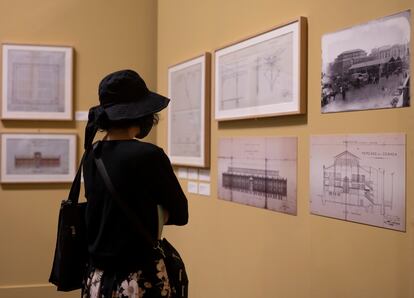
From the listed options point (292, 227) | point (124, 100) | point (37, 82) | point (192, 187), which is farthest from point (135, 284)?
point (37, 82)

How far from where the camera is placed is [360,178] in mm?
2404

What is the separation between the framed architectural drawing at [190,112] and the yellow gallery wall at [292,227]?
106 millimetres

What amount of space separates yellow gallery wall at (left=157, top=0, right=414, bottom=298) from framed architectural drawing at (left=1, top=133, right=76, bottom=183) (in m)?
1.38

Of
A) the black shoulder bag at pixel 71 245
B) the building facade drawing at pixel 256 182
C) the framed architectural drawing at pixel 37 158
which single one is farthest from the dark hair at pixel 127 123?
the framed architectural drawing at pixel 37 158

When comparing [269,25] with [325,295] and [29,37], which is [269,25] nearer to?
[325,295]

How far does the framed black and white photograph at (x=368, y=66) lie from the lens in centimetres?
218

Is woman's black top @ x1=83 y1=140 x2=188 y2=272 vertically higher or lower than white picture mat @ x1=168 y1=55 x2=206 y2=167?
lower

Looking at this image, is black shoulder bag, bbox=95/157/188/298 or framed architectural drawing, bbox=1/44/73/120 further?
framed architectural drawing, bbox=1/44/73/120

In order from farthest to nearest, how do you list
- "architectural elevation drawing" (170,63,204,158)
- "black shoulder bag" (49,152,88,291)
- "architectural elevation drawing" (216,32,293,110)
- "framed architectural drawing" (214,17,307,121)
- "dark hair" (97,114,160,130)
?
"architectural elevation drawing" (170,63,204,158), "architectural elevation drawing" (216,32,293,110), "framed architectural drawing" (214,17,307,121), "black shoulder bag" (49,152,88,291), "dark hair" (97,114,160,130)

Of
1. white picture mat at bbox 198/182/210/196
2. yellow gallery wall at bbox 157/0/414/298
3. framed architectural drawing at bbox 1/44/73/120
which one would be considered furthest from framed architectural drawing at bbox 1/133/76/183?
white picture mat at bbox 198/182/210/196

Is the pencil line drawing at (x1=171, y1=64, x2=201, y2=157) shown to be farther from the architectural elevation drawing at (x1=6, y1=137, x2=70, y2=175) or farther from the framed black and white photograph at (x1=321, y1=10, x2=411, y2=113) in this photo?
the framed black and white photograph at (x1=321, y1=10, x2=411, y2=113)

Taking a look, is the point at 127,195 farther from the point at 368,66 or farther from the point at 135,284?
the point at 368,66

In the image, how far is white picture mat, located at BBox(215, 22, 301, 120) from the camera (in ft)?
9.23

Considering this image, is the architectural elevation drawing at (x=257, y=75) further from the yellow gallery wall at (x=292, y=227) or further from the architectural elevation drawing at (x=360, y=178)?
the architectural elevation drawing at (x=360, y=178)
